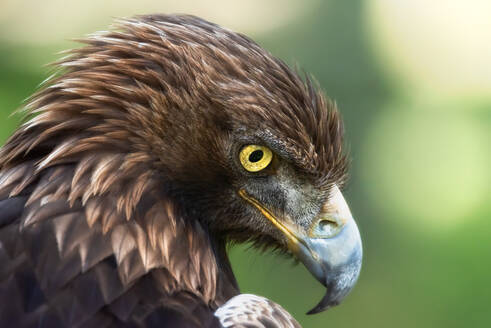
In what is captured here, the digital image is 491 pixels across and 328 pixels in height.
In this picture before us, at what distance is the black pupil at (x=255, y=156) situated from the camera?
2.73 m

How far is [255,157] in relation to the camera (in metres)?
2.74

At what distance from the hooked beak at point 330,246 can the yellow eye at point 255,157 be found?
105 mm

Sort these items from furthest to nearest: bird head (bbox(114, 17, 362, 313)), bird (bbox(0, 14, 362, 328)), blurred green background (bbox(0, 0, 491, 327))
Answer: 1. blurred green background (bbox(0, 0, 491, 327))
2. bird head (bbox(114, 17, 362, 313))
3. bird (bbox(0, 14, 362, 328))

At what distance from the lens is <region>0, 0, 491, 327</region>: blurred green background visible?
7.79 meters

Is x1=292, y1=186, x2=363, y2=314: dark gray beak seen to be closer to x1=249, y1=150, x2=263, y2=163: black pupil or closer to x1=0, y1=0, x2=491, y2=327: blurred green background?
x1=249, y1=150, x2=263, y2=163: black pupil

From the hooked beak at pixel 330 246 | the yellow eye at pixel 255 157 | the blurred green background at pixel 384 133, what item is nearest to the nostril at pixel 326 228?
the hooked beak at pixel 330 246

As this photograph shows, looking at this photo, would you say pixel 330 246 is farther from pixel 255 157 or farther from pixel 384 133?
pixel 384 133

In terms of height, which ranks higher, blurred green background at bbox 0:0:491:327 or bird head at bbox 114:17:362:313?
bird head at bbox 114:17:362:313

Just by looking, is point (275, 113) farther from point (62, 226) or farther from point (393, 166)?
point (393, 166)

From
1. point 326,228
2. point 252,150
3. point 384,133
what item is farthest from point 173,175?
point 384,133

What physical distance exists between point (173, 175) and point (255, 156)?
0.26 m

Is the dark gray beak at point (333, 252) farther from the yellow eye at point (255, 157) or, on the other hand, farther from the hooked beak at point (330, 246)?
the yellow eye at point (255, 157)

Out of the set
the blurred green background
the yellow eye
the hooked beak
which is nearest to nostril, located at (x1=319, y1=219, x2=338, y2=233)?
the hooked beak

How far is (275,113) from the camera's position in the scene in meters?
2.68
